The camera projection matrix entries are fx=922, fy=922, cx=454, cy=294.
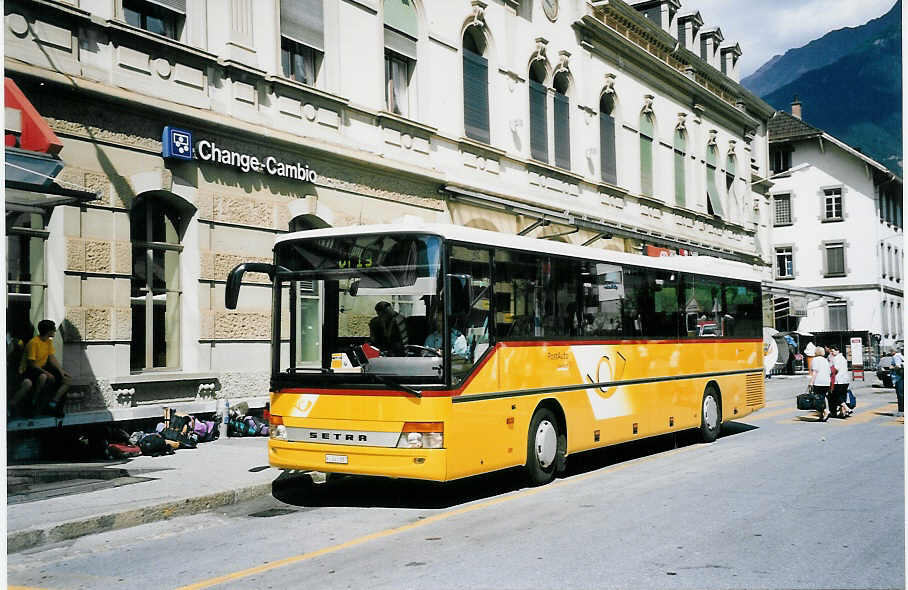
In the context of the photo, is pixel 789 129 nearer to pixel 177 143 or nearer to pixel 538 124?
pixel 538 124

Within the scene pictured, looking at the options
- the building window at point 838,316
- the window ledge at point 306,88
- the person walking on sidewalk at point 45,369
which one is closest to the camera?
the person walking on sidewalk at point 45,369

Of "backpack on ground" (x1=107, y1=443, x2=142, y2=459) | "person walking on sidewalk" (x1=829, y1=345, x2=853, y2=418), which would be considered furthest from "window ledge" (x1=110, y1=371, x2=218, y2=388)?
"person walking on sidewalk" (x1=829, y1=345, x2=853, y2=418)

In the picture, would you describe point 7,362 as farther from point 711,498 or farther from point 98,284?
point 711,498

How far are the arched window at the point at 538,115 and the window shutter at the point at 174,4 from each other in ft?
38.2

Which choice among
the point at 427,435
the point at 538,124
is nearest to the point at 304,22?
the point at 538,124


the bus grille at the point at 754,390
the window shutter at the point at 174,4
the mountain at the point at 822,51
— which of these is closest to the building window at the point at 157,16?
the window shutter at the point at 174,4

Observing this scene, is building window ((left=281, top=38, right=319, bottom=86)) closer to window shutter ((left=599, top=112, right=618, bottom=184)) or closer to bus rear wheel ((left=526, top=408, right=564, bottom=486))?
bus rear wheel ((left=526, top=408, right=564, bottom=486))

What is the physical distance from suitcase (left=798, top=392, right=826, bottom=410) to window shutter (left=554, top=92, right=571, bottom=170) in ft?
31.1

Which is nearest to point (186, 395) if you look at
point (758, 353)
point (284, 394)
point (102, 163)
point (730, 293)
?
point (102, 163)

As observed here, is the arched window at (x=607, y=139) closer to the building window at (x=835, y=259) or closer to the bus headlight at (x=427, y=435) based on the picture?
the bus headlight at (x=427, y=435)

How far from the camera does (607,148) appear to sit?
1124 inches

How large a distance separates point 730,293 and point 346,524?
10494 mm

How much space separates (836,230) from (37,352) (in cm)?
5554

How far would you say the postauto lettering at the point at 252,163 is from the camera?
1495 cm
